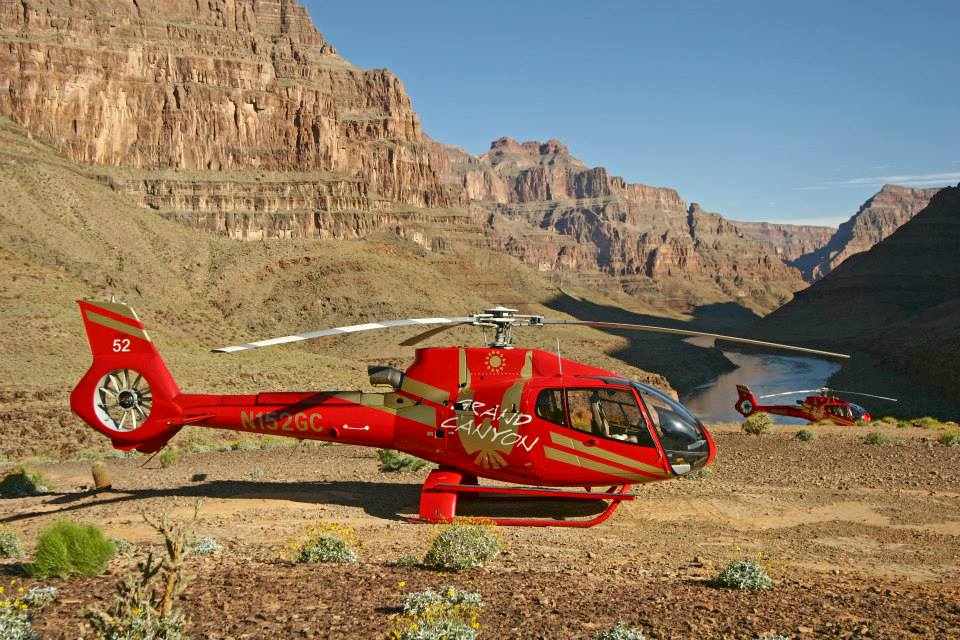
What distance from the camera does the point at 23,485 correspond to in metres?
16.3

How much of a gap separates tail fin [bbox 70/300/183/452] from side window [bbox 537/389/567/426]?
259 inches

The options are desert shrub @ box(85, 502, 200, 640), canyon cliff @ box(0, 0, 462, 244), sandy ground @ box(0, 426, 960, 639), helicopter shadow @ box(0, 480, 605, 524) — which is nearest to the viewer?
desert shrub @ box(85, 502, 200, 640)

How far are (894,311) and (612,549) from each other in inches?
5286

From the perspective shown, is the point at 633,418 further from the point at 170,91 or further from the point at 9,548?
the point at 170,91

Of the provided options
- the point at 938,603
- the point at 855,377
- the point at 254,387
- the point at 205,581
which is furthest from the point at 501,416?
the point at 855,377

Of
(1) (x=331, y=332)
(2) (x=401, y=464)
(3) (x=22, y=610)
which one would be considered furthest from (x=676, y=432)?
(3) (x=22, y=610)

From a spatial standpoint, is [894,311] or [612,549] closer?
[612,549]

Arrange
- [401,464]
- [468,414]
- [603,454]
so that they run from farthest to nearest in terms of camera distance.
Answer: [401,464] < [468,414] < [603,454]

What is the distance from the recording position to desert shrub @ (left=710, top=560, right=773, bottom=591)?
836 centimetres

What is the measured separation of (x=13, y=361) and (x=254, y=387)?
1283cm

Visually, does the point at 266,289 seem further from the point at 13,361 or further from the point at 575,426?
the point at 575,426

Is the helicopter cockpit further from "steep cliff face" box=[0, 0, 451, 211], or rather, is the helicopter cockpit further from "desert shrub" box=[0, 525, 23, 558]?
"steep cliff face" box=[0, 0, 451, 211]

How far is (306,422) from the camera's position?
45.6 ft

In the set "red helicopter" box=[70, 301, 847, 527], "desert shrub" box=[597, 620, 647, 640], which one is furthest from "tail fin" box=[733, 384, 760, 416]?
"desert shrub" box=[597, 620, 647, 640]
